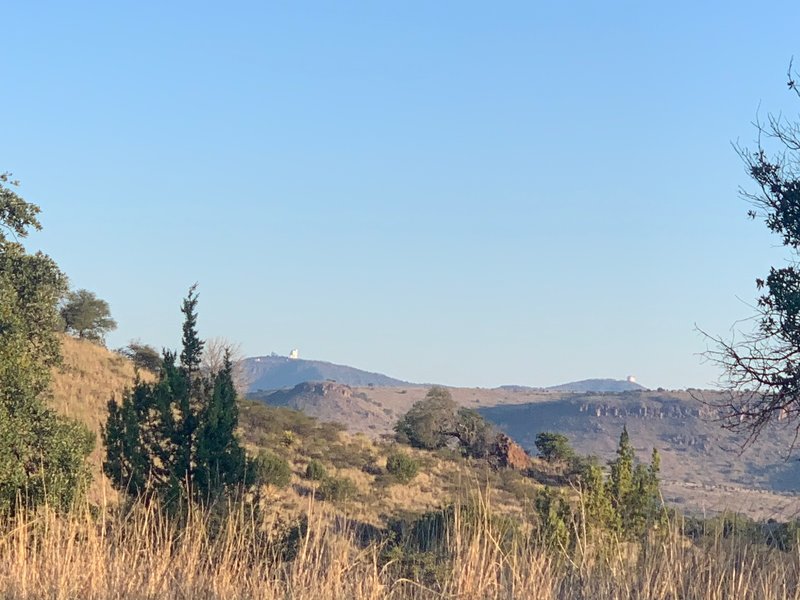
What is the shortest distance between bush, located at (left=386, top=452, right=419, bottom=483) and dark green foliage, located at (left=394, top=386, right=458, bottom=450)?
8860 mm

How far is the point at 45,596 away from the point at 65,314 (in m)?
49.2

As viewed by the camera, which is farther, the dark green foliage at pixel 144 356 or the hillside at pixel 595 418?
the hillside at pixel 595 418

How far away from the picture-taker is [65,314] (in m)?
50.8

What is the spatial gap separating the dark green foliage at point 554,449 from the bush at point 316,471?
14328mm

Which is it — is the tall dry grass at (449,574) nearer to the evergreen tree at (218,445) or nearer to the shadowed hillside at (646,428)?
the evergreen tree at (218,445)

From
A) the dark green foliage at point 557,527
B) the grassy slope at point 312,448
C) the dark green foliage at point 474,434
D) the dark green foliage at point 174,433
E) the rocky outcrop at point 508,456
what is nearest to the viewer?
the dark green foliage at point 557,527

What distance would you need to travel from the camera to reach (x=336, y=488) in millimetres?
31156

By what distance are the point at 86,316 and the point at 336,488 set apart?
2684cm

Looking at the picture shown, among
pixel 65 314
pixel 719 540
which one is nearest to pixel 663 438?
pixel 65 314

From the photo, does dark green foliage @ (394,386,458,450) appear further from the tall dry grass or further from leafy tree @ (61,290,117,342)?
the tall dry grass

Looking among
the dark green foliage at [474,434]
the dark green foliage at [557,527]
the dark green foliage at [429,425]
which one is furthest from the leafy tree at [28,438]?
the dark green foliage at [429,425]

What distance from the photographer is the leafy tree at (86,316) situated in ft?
168

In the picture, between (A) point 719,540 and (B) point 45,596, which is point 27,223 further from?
(A) point 719,540

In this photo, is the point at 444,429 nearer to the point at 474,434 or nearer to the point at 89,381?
the point at 474,434
